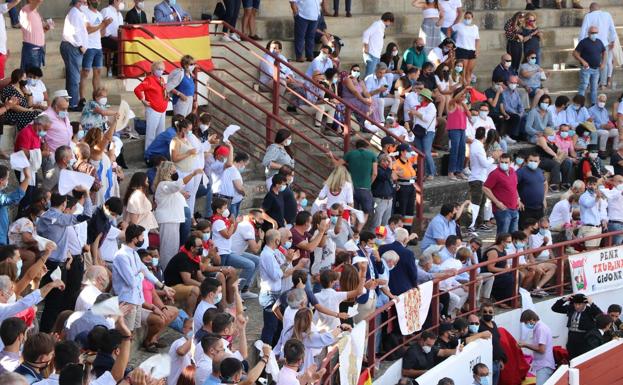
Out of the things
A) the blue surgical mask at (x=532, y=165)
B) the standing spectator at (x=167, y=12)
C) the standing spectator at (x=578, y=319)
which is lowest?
the standing spectator at (x=578, y=319)

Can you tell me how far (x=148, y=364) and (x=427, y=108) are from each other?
38.5 feet

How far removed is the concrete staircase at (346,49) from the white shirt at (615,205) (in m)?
2.28

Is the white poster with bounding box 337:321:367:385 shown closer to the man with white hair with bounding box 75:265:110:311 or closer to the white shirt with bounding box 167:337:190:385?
the white shirt with bounding box 167:337:190:385

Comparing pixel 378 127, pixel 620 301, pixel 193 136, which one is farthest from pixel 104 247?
pixel 620 301

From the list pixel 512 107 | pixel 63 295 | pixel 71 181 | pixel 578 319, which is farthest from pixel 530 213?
pixel 63 295

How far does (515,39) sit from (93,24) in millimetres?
Answer: 9552

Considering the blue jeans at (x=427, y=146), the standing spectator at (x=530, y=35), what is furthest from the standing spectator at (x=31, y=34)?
the standing spectator at (x=530, y=35)

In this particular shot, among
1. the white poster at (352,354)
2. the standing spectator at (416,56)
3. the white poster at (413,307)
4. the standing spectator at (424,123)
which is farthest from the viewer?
the standing spectator at (416,56)

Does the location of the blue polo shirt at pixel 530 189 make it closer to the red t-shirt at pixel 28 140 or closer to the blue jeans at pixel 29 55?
the blue jeans at pixel 29 55

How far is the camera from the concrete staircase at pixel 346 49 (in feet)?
68.1

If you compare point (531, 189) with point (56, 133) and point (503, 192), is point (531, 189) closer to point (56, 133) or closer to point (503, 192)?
point (503, 192)

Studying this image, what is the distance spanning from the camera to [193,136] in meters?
17.8

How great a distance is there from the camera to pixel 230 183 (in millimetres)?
18250

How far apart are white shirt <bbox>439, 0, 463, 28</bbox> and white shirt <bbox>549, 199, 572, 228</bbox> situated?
5236mm
